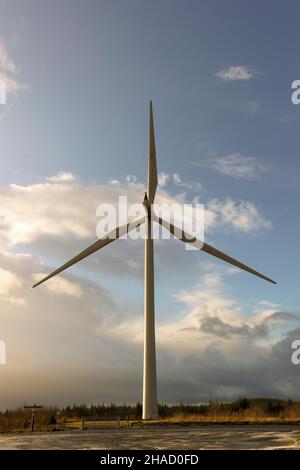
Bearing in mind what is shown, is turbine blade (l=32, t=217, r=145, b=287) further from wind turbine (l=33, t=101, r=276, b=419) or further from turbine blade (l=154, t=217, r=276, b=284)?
turbine blade (l=154, t=217, r=276, b=284)

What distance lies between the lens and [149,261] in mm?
59750

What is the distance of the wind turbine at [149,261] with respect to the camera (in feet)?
179

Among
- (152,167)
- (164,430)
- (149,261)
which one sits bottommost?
(164,430)

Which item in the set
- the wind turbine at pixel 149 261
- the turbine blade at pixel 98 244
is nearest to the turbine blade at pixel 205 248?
the wind turbine at pixel 149 261

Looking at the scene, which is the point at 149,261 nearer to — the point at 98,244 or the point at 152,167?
the point at 98,244

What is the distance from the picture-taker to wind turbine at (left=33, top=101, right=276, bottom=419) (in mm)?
54562

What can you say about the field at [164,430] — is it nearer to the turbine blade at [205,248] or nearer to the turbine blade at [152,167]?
the turbine blade at [205,248]

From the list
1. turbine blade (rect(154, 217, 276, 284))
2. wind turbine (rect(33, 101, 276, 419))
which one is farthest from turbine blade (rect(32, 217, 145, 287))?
turbine blade (rect(154, 217, 276, 284))

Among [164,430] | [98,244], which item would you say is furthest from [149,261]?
[164,430]

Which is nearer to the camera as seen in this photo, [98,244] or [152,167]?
[98,244]
